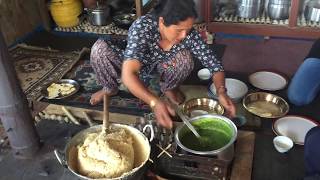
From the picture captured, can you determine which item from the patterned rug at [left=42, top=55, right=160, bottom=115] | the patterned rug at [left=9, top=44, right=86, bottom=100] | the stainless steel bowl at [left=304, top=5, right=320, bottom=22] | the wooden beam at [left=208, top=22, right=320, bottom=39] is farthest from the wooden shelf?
the patterned rug at [left=9, top=44, right=86, bottom=100]

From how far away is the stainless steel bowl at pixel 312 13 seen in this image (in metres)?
3.10

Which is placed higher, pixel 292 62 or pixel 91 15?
pixel 91 15

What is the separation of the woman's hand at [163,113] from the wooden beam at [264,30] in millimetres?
1994

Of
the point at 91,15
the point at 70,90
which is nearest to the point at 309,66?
the point at 70,90

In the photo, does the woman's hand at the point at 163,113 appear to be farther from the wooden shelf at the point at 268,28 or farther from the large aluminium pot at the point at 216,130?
the wooden shelf at the point at 268,28

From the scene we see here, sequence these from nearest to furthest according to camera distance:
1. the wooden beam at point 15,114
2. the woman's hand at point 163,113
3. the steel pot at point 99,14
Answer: the wooden beam at point 15,114, the woman's hand at point 163,113, the steel pot at point 99,14

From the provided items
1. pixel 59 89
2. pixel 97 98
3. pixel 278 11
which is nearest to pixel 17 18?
pixel 59 89

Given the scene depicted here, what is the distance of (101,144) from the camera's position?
4.40ft

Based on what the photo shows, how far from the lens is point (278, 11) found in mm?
3209

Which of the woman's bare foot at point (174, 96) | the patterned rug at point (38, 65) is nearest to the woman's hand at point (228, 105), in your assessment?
the woman's bare foot at point (174, 96)

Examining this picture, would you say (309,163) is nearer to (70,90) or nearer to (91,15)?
(70,90)

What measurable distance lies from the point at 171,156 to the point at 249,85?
1.33 m

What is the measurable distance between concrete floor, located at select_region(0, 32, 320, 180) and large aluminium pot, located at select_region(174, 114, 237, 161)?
31 cm

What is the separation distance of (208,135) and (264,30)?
206cm
